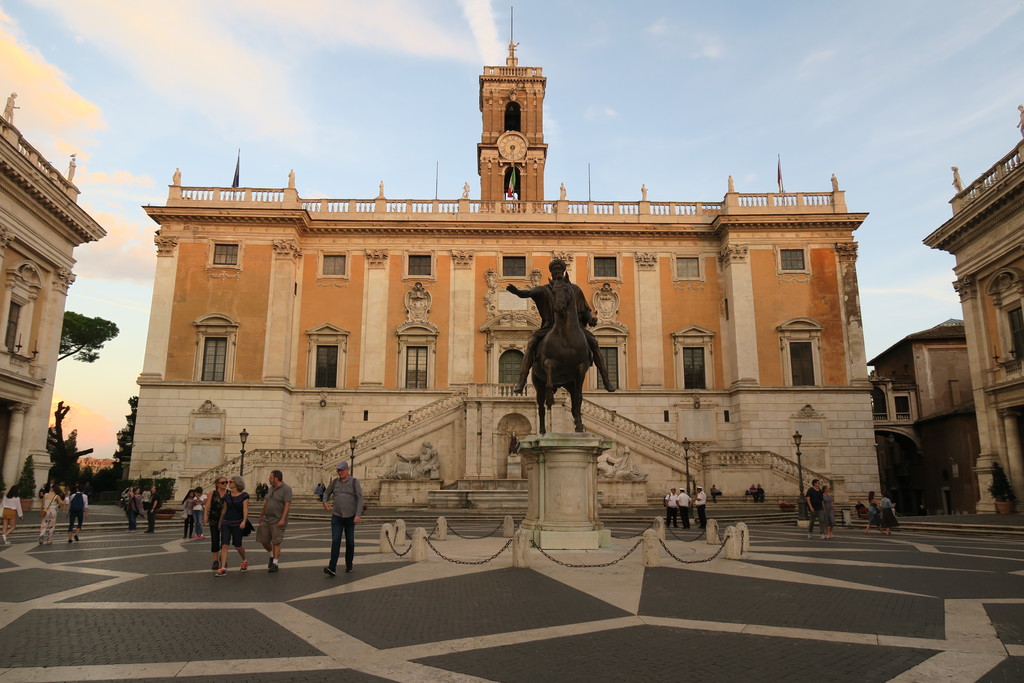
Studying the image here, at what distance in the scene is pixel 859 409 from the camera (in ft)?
117

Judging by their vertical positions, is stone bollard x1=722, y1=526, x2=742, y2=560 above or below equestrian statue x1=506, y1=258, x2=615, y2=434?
below

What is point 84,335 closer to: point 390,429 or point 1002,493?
point 390,429

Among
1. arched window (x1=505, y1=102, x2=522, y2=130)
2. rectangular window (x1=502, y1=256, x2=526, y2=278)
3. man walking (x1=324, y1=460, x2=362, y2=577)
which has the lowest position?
man walking (x1=324, y1=460, x2=362, y2=577)

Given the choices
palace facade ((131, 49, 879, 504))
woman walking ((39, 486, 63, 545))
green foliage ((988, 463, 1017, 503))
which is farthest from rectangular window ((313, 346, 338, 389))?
green foliage ((988, 463, 1017, 503))

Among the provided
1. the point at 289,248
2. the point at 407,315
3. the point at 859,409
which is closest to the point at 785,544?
the point at 859,409

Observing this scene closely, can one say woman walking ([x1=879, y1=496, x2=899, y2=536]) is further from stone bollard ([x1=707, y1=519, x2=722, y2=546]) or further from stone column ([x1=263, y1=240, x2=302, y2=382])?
stone column ([x1=263, y1=240, x2=302, y2=382])

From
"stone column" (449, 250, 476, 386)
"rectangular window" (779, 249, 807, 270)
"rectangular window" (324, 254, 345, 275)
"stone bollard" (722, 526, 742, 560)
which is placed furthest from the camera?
"rectangular window" (324, 254, 345, 275)

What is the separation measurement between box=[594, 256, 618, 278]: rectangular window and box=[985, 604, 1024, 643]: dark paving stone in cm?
3174

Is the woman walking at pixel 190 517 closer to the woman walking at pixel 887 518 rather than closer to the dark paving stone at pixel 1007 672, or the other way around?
the dark paving stone at pixel 1007 672

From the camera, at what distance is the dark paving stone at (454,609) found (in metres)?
6.78

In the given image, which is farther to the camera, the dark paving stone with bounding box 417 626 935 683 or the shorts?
the shorts

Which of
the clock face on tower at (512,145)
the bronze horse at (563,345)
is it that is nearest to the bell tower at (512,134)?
the clock face on tower at (512,145)

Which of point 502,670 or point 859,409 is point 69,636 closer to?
point 502,670

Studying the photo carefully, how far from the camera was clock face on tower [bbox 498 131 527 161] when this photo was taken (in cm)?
5219
